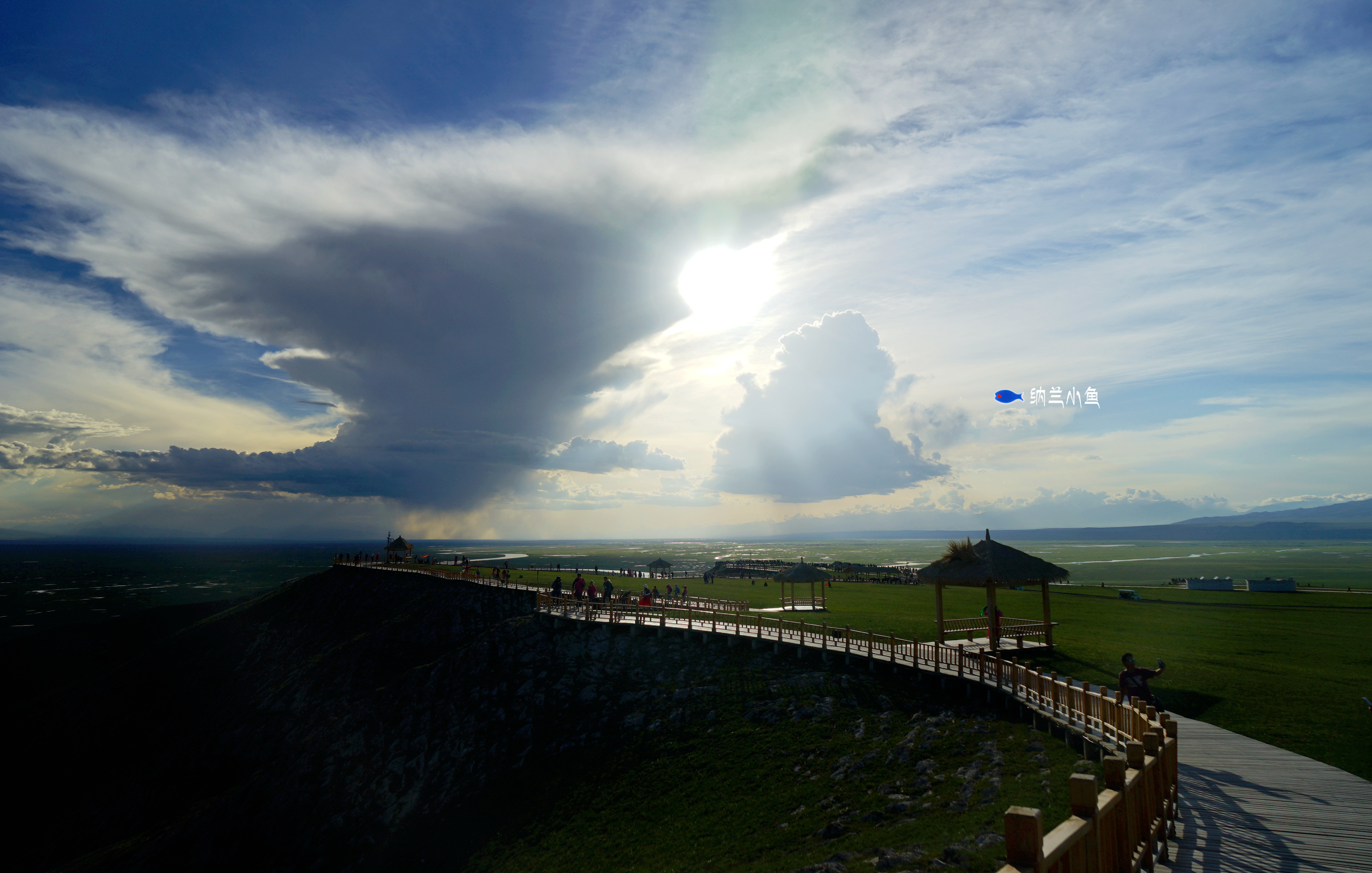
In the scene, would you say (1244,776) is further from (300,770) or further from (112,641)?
(112,641)

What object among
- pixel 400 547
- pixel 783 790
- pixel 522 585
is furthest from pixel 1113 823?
pixel 400 547

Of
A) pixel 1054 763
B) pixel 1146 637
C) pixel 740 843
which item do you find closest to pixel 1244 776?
pixel 1054 763

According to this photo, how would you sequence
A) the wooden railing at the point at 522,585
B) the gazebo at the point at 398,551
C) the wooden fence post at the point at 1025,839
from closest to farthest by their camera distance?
the wooden fence post at the point at 1025,839
the wooden railing at the point at 522,585
the gazebo at the point at 398,551

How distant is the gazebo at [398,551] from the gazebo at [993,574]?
70.4 m

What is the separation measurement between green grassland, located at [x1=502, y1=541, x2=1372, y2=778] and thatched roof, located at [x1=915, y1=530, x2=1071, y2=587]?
3.29 metres

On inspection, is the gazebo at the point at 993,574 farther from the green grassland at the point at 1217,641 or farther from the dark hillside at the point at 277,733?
the dark hillside at the point at 277,733

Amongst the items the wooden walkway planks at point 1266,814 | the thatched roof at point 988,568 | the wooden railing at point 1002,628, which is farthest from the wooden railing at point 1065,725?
the thatched roof at point 988,568

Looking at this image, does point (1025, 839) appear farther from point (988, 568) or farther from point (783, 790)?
point (988, 568)

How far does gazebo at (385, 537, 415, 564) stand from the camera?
80.2 meters

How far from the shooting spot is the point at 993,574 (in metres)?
26.0

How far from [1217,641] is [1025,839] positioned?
1366 inches

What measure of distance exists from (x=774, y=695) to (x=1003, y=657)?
1000 centimetres

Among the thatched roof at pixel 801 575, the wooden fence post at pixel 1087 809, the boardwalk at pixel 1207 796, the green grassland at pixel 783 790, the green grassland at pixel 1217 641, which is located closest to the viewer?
the wooden fence post at pixel 1087 809

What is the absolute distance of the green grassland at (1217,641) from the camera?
56.6 ft
